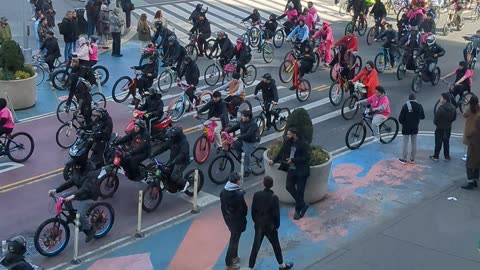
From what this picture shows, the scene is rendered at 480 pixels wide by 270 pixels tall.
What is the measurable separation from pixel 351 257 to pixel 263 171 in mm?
4610

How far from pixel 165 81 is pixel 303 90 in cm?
421

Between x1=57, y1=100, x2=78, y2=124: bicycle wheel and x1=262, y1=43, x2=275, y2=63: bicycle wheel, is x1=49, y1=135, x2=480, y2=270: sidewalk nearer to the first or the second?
x1=57, y1=100, x2=78, y2=124: bicycle wheel

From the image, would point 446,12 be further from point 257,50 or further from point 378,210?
point 378,210

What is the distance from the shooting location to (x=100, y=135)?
15992 millimetres

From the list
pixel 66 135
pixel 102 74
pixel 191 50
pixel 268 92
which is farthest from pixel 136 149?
pixel 191 50

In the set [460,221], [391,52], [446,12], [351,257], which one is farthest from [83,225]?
[446,12]

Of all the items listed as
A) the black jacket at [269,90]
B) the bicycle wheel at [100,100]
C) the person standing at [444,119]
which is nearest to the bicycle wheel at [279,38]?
the bicycle wheel at [100,100]

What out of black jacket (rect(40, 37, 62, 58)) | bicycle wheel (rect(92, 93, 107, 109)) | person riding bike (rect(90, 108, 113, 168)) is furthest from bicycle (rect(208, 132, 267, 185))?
black jacket (rect(40, 37, 62, 58))

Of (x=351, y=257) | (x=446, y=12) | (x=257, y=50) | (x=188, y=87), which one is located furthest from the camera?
(x=446, y=12)

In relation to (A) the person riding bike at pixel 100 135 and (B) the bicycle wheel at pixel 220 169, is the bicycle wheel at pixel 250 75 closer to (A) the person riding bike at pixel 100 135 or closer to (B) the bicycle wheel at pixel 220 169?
(B) the bicycle wheel at pixel 220 169

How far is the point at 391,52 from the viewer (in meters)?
26.4

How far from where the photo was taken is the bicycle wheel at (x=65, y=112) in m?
20.0

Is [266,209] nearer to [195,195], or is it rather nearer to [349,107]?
[195,195]

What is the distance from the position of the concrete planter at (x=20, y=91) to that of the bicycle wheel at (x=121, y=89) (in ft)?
7.32
